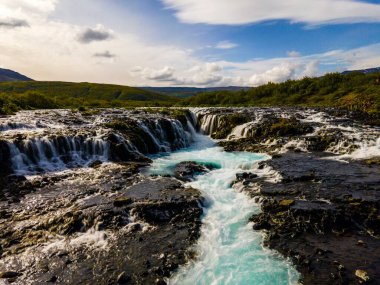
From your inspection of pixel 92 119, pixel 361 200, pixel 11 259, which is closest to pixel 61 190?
pixel 11 259

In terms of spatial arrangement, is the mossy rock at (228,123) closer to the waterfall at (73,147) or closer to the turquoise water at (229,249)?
the waterfall at (73,147)

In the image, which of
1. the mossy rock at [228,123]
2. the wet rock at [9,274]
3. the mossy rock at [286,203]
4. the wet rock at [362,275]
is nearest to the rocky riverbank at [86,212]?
the wet rock at [9,274]

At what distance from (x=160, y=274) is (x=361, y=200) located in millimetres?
13940

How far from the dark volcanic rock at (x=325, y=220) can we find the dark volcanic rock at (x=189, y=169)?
230 inches

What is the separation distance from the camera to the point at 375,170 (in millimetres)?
26734

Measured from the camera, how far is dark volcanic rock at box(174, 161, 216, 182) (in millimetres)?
27688

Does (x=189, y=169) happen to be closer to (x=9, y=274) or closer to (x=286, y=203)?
(x=286, y=203)

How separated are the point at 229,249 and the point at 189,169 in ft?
46.0

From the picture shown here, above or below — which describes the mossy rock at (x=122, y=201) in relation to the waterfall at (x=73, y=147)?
below

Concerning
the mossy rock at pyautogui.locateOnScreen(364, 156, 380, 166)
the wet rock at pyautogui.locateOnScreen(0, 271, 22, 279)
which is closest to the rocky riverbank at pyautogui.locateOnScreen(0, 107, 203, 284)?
the wet rock at pyautogui.locateOnScreen(0, 271, 22, 279)

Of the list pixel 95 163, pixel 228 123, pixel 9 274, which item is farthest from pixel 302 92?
pixel 9 274

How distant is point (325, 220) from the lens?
17.8 m

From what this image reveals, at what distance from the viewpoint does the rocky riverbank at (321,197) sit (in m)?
14.3

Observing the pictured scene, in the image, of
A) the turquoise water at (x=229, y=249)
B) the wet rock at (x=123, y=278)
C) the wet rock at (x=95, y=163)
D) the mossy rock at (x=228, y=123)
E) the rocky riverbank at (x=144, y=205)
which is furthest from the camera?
the mossy rock at (x=228, y=123)
